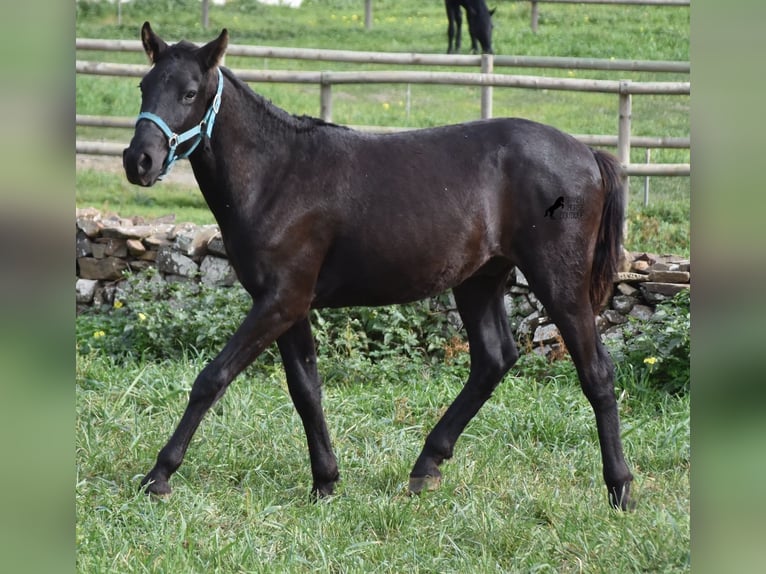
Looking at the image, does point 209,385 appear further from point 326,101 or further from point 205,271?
point 326,101

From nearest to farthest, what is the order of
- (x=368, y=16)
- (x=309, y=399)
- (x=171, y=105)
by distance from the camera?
1. (x=171, y=105)
2. (x=309, y=399)
3. (x=368, y=16)

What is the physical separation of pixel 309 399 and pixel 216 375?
A: 0.55m

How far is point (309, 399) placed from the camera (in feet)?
14.4

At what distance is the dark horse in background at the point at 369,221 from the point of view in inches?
160

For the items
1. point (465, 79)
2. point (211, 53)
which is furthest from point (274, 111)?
point (465, 79)

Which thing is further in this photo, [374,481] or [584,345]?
[374,481]

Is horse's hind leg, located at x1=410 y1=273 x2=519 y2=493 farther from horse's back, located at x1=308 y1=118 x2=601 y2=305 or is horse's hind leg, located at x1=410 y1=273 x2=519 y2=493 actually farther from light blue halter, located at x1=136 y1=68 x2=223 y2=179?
light blue halter, located at x1=136 y1=68 x2=223 y2=179

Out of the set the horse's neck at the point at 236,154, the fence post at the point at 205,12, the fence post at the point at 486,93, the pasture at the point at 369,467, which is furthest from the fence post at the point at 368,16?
the horse's neck at the point at 236,154

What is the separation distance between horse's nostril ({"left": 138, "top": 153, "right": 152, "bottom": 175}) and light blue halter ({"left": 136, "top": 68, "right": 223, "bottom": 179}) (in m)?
0.10

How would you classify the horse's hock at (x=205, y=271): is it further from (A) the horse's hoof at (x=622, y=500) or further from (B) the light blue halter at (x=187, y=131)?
(B) the light blue halter at (x=187, y=131)

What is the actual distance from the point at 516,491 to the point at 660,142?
218 inches

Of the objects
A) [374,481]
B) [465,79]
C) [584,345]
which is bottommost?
[374,481]
